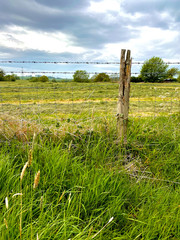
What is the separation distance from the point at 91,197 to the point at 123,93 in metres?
2.10

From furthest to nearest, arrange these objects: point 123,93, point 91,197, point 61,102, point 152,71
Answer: point 61,102
point 152,71
point 123,93
point 91,197

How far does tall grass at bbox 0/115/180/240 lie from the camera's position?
5.38 ft

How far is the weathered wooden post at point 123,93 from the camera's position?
3545 mm

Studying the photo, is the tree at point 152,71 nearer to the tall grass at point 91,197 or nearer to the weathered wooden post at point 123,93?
the weathered wooden post at point 123,93

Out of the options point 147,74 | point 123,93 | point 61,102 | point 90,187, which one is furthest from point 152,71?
point 90,187

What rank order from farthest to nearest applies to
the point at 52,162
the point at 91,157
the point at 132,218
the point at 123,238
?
the point at 91,157, the point at 52,162, the point at 132,218, the point at 123,238

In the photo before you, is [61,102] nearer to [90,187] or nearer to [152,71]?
[152,71]

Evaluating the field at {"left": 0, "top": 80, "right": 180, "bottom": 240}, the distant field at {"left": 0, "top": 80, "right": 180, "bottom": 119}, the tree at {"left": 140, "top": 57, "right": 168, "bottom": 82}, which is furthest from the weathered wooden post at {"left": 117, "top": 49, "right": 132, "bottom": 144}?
the tree at {"left": 140, "top": 57, "right": 168, "bottom": 82}

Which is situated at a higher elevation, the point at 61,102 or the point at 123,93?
the point at 123,93

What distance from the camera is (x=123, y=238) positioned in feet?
5.70

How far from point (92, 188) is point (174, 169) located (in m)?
1.68

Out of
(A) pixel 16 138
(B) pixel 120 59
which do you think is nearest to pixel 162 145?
(B) pixel 120 59

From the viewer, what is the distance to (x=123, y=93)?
3627mm

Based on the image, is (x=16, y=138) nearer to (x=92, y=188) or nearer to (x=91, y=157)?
(x=91, y=157)
